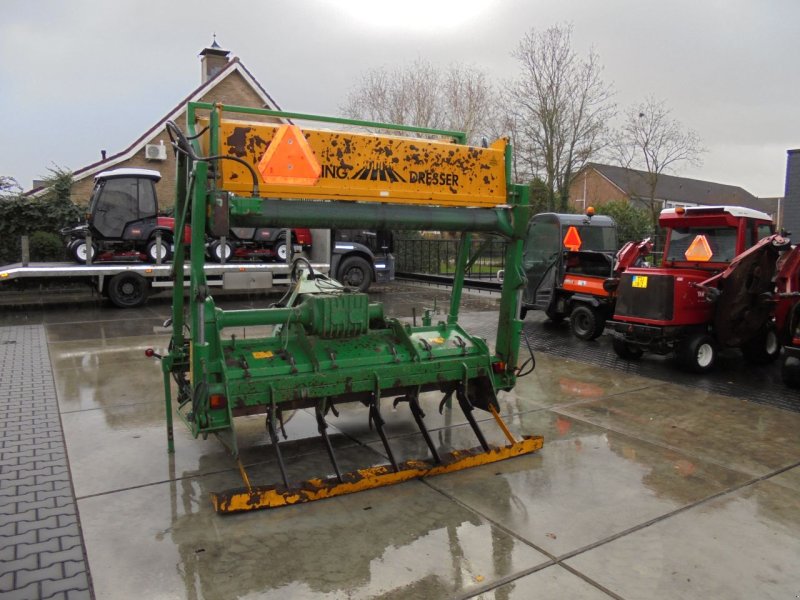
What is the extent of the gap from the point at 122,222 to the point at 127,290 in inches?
62.6

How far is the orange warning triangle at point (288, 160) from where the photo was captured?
3.99 metres

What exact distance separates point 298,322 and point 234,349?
1.70ft

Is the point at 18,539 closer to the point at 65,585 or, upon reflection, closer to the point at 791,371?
the point at 65,585

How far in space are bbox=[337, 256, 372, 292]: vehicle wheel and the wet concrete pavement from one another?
31.5 feet

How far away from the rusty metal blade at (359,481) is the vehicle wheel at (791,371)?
12.9 ft

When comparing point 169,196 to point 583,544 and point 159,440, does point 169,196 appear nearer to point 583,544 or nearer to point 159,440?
point 159,440

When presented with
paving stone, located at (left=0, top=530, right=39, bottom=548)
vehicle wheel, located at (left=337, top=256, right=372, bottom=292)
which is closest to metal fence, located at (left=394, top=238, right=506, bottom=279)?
vehicle wheel, located at (left=337, top=256, right=372, bottom=292)

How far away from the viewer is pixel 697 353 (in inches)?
301

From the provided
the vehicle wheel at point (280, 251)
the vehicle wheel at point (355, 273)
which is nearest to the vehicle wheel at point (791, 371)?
the vehicle wheel at point (355, 273)

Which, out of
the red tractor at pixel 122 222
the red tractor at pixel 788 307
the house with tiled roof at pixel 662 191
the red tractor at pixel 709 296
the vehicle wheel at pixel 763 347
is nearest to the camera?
the red tractor at pixel 788 307

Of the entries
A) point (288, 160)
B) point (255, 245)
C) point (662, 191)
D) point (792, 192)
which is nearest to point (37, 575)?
point (288, 160)

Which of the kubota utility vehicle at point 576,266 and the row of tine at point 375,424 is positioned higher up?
the kubota utility vehicle at point 576,266

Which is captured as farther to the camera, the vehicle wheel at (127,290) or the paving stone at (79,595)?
the vehicle wheel at (127,290)

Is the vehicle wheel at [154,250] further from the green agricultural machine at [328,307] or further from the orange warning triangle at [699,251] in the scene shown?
the orange warning triangle at [699,251]
